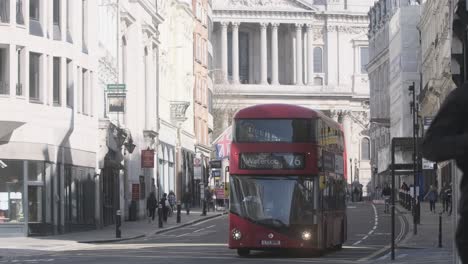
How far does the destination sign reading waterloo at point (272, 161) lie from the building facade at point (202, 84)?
6128cm

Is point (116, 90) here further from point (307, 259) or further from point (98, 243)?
point (307, 259)

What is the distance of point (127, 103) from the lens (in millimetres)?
63375

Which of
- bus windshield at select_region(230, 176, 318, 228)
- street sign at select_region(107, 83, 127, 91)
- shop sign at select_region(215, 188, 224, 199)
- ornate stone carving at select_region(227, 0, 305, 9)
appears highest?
ornate stone carving at select_region(227, 0, 305, 9)

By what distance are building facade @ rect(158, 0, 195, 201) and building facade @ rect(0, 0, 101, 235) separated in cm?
2452

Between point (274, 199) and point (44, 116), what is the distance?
746 inches

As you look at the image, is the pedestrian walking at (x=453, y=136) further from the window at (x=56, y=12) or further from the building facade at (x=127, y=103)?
the building facade at (x=127, y=103)

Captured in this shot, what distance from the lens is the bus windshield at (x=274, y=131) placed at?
93.5 feet

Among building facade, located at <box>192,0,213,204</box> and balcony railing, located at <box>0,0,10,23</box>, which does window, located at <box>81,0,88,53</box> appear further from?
building facade, located at <box>192,0,213,204</box>

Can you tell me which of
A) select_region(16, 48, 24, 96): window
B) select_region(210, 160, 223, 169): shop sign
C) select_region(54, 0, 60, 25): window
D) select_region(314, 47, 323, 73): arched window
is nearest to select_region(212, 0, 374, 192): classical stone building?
select_region(314, 47, 323, 73): arched window

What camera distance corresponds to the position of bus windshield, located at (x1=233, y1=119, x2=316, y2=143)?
28500mm

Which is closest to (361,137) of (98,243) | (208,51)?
(208,51)

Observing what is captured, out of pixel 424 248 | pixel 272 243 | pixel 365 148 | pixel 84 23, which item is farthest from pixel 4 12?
pixel 365 148

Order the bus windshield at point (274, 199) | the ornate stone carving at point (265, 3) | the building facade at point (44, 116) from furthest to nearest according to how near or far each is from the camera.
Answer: the ornate stone carving at point (265, 3)
the building facade at point (44, 116)
the bus windshield at point (274, 199)

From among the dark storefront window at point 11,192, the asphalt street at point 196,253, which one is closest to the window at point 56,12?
the dark storefront window at point 11,192
